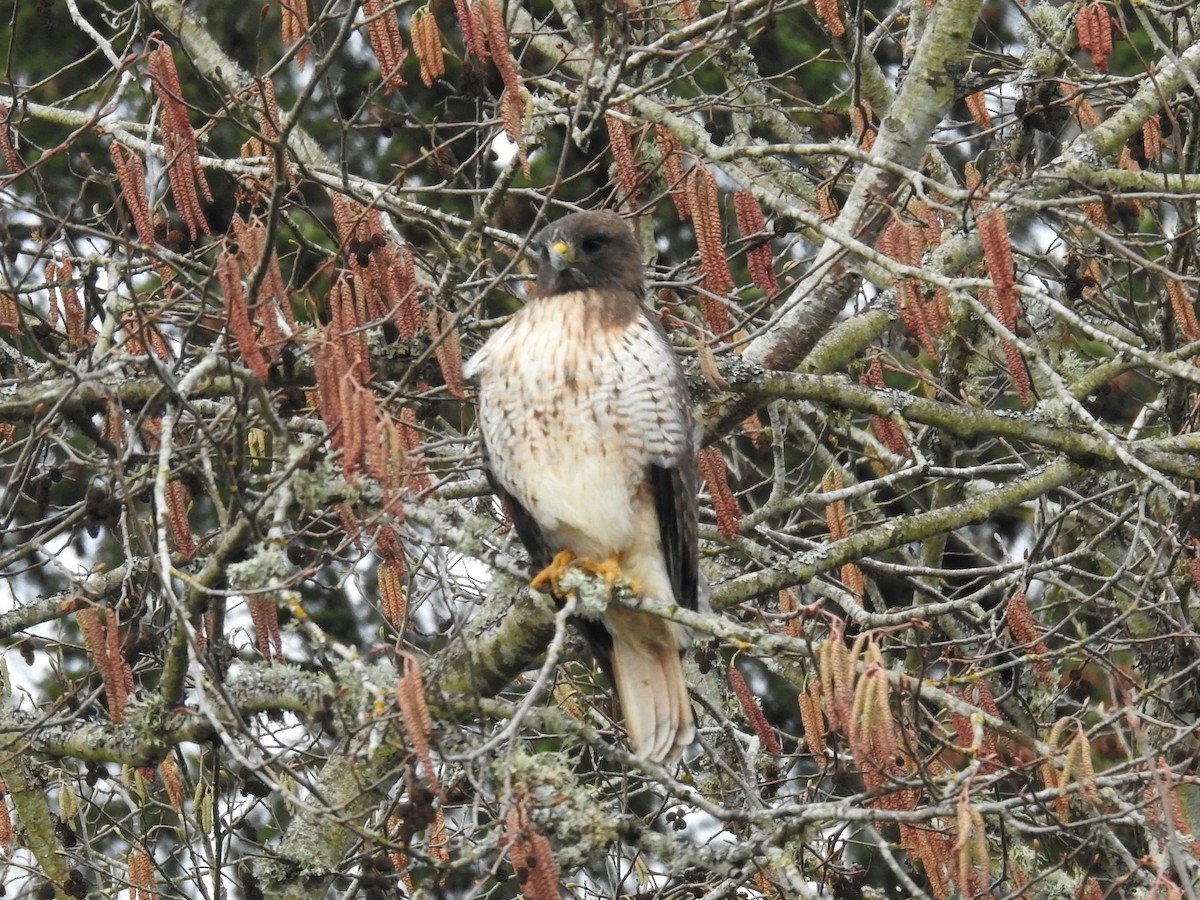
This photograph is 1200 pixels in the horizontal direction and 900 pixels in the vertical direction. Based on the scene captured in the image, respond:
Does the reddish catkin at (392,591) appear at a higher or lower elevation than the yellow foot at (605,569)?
higher

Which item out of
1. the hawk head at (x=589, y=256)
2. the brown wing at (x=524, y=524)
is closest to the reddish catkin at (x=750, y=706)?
the brown wing at (x=524, y=524)

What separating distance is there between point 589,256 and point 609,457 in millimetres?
668

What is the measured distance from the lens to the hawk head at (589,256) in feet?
15.6

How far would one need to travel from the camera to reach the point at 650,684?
15.0 ft

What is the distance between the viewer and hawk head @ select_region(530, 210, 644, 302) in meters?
4.77

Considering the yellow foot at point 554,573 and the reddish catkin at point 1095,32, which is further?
the reddish catkin at point 1095,32

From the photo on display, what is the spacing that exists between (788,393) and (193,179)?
60.4 inches

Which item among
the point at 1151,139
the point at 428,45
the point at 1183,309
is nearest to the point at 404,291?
the point at 428,45

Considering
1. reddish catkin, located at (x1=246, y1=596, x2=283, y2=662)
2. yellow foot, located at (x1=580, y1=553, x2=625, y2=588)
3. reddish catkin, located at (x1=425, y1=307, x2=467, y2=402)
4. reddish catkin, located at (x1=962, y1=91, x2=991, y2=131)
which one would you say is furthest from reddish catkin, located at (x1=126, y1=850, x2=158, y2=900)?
reddish catkin, located at (x1=962, y1=91, x2=991, y2=131)

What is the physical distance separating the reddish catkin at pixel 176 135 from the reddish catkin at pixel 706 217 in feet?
3.84

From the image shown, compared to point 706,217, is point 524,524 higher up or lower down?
lower down

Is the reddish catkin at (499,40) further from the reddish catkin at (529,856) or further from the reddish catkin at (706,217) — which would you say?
the reddish catkin at (529,856)

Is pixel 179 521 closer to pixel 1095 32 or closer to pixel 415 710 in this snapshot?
pixel 415 710

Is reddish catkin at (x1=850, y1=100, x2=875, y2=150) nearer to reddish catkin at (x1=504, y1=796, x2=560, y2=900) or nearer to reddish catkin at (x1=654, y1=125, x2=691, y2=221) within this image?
reddish catkin at (x1=654, y1=125, x2=691, y2=221)
